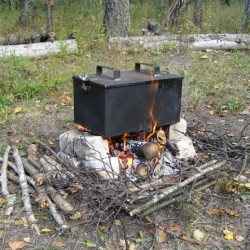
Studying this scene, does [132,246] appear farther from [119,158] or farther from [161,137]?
[161,137]

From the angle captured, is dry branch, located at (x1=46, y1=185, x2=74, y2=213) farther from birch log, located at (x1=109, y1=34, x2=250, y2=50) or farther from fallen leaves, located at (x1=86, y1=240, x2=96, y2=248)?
birch log, located at (x1=109, y1=34, x2=250, y2=50)

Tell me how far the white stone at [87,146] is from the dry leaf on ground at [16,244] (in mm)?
997

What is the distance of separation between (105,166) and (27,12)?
28.9 feet

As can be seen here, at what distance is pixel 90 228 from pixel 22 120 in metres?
2.74

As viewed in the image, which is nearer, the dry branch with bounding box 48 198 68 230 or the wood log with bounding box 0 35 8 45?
the dry branch with bounding box 48 198 68 230

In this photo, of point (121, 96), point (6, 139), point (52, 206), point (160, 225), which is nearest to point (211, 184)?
point (160, 225)

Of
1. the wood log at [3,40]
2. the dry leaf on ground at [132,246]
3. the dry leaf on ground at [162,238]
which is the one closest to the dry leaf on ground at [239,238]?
the dry leaf on ground at [162,238]

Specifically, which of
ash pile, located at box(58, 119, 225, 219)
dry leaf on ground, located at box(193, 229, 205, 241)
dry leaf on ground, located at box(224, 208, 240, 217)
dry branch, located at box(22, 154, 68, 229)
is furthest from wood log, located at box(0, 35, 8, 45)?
dry leaf on ground, located at box(193, 229, 205, 241)

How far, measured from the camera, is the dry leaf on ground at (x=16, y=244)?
2.91 meters

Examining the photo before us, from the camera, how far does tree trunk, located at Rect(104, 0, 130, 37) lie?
9.17 m

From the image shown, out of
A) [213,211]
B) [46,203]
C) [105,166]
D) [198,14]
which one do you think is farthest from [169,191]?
[198,14]

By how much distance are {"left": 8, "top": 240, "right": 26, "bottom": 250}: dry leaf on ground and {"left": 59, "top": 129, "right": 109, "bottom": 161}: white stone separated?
1.00 metres

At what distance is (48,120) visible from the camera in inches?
214

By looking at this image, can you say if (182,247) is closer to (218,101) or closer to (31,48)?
(218,101)
